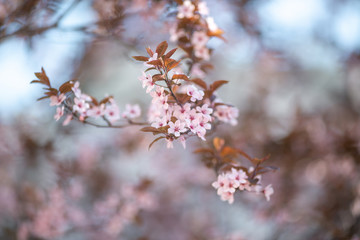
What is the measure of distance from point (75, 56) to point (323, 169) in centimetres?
272

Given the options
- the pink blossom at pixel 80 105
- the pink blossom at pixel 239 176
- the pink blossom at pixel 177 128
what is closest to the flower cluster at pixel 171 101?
the pink blossom at pixel 177 128

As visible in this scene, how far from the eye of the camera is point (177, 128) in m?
0.91

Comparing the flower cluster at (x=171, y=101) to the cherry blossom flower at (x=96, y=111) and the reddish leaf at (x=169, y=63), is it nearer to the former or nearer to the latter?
the reddish leaf at (x=169, y=63)

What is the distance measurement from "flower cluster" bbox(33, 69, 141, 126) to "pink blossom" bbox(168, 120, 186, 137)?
0.33 m

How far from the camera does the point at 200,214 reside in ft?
10.9

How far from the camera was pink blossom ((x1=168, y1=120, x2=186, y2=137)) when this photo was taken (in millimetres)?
897

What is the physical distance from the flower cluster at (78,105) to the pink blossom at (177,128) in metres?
0.33

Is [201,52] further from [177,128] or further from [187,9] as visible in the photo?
[177,128]

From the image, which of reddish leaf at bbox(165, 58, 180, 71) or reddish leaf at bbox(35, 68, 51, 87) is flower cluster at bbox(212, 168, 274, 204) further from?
reddish leaf at bbox(35, 68, 51, 87)

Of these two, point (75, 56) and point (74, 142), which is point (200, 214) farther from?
point (75, 56)

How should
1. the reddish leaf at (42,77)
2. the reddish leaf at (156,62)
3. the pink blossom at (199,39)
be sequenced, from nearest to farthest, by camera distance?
1. the reddish leaf at (156,62)
2. the reddish leaf at (42,77)
3. the pink blossom at (199,39)

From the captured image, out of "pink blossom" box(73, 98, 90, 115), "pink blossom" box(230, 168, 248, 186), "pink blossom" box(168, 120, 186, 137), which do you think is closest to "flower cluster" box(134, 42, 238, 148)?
"pink blossom" box(168, 120, 186, 137)

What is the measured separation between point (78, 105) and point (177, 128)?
1.41ft

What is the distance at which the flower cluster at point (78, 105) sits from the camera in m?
1.03
